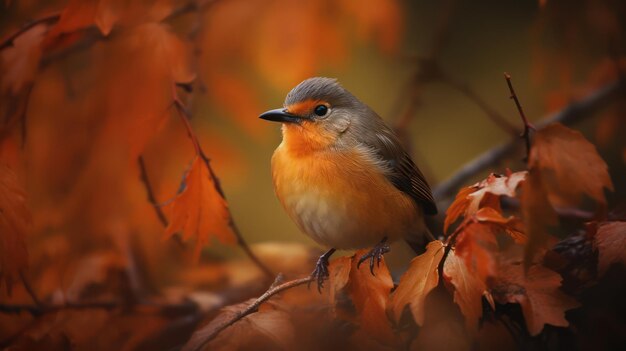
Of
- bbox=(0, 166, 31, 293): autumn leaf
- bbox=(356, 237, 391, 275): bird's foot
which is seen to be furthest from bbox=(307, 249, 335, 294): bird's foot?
bbox=(0, 166, 31, 293): autumn leaf

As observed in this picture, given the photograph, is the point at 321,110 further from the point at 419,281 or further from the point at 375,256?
the point at 419,281

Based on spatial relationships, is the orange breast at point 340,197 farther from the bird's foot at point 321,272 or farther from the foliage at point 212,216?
the foliage at point 212,216

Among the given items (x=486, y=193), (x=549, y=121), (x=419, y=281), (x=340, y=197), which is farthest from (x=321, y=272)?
(x=549, y=121)

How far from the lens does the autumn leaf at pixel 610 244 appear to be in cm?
142

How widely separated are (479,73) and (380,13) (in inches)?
60.4

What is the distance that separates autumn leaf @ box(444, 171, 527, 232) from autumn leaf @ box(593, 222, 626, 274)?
0.29 meters

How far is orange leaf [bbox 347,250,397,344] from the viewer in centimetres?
152

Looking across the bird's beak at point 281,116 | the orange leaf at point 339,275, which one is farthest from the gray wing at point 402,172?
the orange leaf at point 339,275

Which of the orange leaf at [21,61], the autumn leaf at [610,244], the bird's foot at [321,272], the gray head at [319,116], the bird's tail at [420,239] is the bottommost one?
the bird's tail at [420,239]

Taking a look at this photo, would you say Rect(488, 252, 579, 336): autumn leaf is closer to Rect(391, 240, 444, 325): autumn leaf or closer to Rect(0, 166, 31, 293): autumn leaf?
Rect(391, 240, 444, 325): autumn leaf

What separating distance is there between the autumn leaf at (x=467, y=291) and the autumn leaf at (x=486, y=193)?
128mm

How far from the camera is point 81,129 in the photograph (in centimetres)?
242

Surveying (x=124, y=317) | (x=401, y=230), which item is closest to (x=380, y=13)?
(x=401, y=230)

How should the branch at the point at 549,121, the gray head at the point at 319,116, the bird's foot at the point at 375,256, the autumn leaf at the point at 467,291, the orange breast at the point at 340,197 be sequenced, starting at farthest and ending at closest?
the branch at the point at 549,121 → the gray head at the point at 319,116 → the orange breast at the point at 340,197 → the bird's foot at the point at 375,256 → the autumn leaf at the point at 467,291
